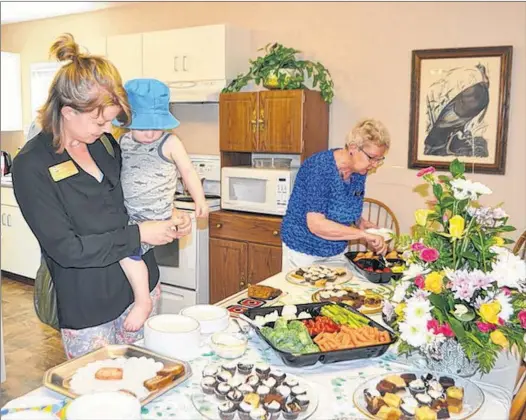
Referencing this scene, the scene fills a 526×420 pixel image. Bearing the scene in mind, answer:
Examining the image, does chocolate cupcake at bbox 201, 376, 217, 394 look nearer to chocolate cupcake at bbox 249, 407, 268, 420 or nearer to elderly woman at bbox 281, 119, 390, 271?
chocolate cupcake at bbox 249, 407, 268, 420

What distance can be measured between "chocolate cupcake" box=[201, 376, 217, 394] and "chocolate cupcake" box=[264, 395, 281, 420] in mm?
152

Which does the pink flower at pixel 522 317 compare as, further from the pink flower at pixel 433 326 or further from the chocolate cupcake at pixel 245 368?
the chocolate cupcake at pixel 245 368

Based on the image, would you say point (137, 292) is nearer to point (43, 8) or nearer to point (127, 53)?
point (127, 53)

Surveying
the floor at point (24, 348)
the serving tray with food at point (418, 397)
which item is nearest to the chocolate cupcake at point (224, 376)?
the serving tray with food at point (418, 397)

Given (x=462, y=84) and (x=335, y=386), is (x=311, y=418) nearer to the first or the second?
(x=335, y=386)

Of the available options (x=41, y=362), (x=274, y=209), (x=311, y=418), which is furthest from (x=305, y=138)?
(x=311, y=418)

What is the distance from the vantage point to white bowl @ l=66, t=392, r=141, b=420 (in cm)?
118

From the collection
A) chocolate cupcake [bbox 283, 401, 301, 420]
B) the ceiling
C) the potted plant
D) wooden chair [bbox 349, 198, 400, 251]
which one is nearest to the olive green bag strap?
chocolate cupcake [bbox 283, 401, 301, 420]

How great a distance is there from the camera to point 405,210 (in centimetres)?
380

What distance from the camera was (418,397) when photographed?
1317 millimetres

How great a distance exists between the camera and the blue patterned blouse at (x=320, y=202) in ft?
8.30

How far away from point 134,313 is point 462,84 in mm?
2605

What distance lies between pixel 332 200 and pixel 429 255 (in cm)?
113

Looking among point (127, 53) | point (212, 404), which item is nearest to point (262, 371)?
point (212, 404)
